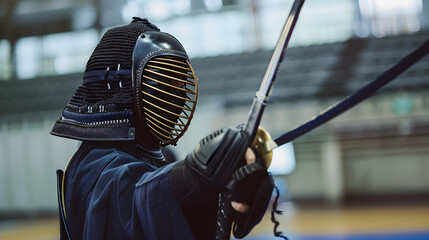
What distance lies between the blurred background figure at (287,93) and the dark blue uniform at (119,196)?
8.16 meters

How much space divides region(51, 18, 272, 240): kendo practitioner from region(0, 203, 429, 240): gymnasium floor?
4.74 metres

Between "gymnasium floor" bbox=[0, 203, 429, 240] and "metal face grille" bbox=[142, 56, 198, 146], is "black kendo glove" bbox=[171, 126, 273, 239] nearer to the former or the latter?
"metal face grille" bbox=[142, 56, 198, 146]

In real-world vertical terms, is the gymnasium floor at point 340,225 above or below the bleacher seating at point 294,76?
below

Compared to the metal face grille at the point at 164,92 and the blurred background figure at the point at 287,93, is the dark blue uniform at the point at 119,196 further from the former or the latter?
the blurred background figure at the point at 287,93

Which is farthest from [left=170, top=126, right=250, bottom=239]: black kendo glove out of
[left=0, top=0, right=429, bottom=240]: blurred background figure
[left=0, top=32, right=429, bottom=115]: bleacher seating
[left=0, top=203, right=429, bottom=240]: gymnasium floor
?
[left=0, top=32, right=429, bottom=115]: bleacher seating

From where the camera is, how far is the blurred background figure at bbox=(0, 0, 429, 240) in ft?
31.7

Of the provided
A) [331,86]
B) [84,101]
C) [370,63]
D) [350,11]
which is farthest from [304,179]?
[84,101]

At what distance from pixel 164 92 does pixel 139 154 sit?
0.20 m

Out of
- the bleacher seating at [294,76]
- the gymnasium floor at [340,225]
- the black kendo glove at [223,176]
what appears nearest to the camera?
the black kendo glove at [223,176]

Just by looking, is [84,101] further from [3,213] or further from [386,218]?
[3,213]

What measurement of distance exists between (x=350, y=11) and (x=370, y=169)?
3.68m

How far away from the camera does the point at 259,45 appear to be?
1075 cm

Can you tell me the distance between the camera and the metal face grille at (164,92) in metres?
1.01

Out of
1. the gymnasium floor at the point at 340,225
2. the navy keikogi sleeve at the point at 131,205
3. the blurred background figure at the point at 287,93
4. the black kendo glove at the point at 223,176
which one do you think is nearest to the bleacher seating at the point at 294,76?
the blurred background figure at the point at 287,93
